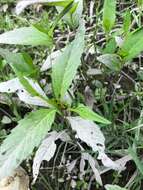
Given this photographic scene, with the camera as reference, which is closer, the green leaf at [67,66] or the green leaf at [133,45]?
the green leaf at [67,66]

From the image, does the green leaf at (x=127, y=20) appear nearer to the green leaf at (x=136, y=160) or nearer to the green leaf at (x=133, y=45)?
the green leaf at (x=133, y=45)

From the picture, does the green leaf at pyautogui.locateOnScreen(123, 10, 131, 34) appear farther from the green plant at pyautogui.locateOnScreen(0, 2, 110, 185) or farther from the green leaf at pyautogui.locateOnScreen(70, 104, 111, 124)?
the green leaf at pyautogui.locateOnScreen(70, 104, 111, 124)

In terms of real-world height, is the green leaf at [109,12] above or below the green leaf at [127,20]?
above

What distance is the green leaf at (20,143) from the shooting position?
3.29ft

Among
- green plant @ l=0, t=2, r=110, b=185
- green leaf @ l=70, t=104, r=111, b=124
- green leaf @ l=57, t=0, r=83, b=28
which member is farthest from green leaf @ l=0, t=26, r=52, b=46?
green leaf @ l=70, t=104, r=111, b=124

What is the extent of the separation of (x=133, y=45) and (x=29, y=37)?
0.28m

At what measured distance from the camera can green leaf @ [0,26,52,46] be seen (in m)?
1.19

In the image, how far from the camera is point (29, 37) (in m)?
1.21

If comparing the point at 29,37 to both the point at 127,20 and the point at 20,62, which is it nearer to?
the point at 20,62

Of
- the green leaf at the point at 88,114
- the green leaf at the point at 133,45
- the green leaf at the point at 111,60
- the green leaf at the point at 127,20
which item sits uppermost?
the green leaf at the point at 127,20

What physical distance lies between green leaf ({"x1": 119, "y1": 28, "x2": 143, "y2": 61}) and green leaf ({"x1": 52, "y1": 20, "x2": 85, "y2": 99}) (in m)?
0.16

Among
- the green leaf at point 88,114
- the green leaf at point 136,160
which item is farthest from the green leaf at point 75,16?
the green leaf at point 136,160

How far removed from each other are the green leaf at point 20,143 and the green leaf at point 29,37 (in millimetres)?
234

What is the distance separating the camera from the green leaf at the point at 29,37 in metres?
1.19
